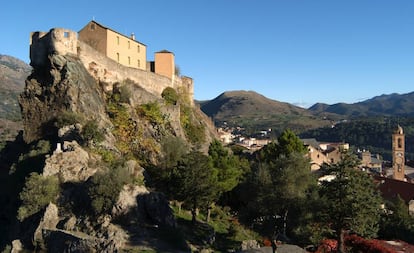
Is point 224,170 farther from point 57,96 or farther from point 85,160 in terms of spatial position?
point 57,96

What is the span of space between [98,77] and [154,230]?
18.9 metres

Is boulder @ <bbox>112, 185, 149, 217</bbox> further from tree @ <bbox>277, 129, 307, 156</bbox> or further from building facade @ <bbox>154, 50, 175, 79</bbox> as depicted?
Answer: building facade @ <bbox>154, 50, 175, 79</bbox>

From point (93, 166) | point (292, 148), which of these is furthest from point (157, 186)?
point (292, 148)

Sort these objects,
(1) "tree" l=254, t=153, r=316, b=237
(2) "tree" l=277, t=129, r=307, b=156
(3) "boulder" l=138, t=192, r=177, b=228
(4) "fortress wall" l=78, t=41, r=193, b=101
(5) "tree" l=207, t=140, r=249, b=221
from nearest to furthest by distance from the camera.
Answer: (3) "boulder" l=138, t=192, r=177, b=228 < (1) "tree" l=254, t=153, r=316, b=237 < (5) "tree" l=207, t=140, r=249, b=221 < (4) "fortress wall" l=78, t=41, r=193, b=101 < (2) "tree" l=277, t=129, r=307, b=156

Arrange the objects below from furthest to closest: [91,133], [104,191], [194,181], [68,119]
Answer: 1. [68,119]
2. [91,133]
3. [194,181]
4. [104,191]

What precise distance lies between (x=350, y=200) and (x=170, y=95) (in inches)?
1169

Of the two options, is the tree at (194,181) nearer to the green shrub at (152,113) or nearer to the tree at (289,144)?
the green shrub at (152,113)

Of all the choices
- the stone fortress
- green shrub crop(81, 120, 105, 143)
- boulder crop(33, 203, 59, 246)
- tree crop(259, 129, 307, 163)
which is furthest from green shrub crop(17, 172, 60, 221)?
tree crop(259, 129, 307, 163)

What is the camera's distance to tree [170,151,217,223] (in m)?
27.3

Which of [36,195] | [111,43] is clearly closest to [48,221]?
[36,195]

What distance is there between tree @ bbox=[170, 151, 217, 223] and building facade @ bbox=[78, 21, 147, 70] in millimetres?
17993

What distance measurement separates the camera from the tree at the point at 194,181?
2730 cm

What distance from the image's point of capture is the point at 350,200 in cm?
2214

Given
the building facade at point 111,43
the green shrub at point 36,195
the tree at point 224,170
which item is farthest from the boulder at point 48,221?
the building facade at point 111,43
